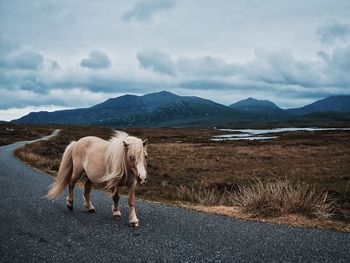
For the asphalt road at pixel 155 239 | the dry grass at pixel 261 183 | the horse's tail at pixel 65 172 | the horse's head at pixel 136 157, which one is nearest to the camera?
the asphalt road at pixel 155 239

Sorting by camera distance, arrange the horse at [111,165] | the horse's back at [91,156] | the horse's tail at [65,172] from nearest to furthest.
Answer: the horse at [111,165]
the horse's back at [91,156]
the horse's tail at [65,172]

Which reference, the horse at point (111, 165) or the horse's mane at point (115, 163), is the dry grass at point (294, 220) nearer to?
the horse at point (111, 165)

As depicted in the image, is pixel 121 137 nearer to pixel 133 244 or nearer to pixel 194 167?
pixel 133 244

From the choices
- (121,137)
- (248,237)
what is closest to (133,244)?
(248,237)

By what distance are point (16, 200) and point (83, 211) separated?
277 cm

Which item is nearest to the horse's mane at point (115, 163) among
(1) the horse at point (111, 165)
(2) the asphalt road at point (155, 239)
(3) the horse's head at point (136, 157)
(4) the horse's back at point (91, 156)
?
(1) the horse at point (111, 165)

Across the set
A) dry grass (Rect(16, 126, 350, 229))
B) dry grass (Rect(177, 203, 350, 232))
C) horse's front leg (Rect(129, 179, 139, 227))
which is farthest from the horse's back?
dry grass (Rect(16, 126, 350, 229))

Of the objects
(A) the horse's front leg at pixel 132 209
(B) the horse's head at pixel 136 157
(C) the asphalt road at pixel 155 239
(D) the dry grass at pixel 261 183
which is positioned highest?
(B) the horse's head at pixel 136 157

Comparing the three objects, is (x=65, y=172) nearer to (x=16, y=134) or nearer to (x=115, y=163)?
(x=115, y=163)

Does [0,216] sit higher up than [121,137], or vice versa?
[121,137]

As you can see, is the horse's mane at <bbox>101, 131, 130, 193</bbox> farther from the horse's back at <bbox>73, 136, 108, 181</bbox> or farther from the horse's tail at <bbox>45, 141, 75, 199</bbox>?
the horse's tail at <bbox>45, 141, 75, 199</bbox>

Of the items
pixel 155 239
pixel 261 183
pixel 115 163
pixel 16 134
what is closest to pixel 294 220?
pixel 261 183

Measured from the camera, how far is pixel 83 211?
381 inches

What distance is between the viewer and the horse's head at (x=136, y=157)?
24.8ft
